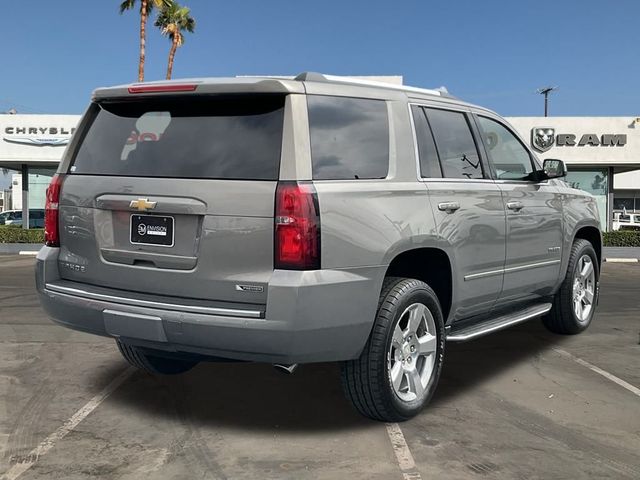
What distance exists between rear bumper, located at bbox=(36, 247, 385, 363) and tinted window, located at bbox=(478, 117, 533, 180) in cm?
202

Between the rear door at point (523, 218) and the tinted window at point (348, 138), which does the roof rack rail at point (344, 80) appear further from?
the rear door at point (523, 218)

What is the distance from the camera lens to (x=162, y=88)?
12.2 ft

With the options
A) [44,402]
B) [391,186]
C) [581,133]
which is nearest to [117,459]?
[44,402]

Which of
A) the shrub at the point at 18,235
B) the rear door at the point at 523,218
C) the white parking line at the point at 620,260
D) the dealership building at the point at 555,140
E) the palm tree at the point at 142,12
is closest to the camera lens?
the rear door at the point at 523,218

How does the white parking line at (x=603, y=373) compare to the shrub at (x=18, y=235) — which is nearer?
the white parking line at (x=603, y=373)

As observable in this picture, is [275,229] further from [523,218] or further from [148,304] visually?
[523,218]

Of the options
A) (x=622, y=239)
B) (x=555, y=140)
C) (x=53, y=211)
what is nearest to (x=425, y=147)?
(x=53, y=211)

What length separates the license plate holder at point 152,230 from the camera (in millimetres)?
3559

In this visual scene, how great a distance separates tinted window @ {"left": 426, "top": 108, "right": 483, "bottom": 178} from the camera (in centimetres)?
446

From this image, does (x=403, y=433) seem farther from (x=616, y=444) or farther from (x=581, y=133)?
(x=581, y=133)

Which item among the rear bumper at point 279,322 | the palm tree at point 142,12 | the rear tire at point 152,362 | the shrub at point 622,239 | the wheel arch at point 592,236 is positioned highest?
the palm tree at point 142,12

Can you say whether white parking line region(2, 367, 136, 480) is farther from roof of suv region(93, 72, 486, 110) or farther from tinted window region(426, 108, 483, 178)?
tinted window region(426, 108, 483, 178)

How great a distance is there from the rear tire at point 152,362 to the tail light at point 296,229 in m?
1.95

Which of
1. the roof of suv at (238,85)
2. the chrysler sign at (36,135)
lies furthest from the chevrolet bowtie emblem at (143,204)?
the chrysler sign at (36,135)
